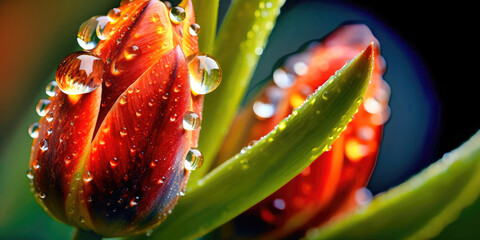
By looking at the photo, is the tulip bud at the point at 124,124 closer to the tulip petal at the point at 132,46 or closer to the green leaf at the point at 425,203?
the tulip petal at the point at 132,46

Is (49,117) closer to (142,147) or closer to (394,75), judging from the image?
(142,147)

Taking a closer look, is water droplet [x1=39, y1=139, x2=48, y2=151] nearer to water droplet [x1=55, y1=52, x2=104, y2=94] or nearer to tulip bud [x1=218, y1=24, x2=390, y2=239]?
water droplet [x1=55, y1=52, x2=104, y2=94]

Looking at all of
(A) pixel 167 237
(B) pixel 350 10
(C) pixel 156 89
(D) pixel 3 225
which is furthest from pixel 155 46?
(B) pixel 350 10

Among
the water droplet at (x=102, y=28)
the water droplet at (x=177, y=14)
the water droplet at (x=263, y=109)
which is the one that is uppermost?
the water droplet at (x=177, y=14)

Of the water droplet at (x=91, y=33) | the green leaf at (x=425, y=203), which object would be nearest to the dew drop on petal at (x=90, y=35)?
the water droplet at (x=91, y=33)

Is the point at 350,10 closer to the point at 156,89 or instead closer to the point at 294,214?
the point at 294,214

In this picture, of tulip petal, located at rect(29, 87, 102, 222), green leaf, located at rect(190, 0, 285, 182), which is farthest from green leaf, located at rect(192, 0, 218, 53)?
tulip petal, located at rect(29, 87, 102, 222)

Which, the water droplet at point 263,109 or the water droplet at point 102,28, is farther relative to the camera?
the water droplet at point 263,109
